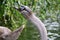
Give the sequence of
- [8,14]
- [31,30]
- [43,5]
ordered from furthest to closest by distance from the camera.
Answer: [31,30]
[43,5]
[8,14]

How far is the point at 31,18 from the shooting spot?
5.53 ft

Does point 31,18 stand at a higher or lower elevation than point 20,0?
lower

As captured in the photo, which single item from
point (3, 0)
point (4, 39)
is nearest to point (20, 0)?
point (3, 0)

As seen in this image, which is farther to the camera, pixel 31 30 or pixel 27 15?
pixel 31 30

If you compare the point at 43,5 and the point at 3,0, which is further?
the point at 43,5

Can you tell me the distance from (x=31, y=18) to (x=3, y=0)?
204cm

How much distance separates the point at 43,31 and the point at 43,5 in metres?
2.66

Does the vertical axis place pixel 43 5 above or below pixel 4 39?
above

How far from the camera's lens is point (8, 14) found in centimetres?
396

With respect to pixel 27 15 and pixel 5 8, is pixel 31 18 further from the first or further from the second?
pixel 5 8

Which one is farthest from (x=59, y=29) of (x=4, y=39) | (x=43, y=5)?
(x=4, y=39)

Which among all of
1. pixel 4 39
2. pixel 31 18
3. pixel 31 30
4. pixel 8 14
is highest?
pixel 31 30

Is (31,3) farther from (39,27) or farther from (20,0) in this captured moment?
(39,27)

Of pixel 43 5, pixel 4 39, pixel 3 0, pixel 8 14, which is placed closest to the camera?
pixel 4 39
